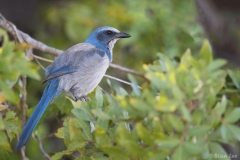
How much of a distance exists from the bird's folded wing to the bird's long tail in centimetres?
9

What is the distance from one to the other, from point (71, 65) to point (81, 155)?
1.57 m

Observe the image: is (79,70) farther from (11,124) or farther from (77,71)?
(11,124)

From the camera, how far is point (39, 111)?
401cm

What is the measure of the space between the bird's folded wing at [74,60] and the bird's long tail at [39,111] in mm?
95

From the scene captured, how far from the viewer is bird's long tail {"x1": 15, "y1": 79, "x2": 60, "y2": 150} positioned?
3723 mm

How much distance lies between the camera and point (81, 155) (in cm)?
324

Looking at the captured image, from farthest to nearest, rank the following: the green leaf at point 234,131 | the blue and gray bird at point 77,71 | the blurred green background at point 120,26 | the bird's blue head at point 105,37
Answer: the blurred green background at point 120,26, the bird's blue head at point 105,37, the blue and gray bird at point 77,71, the green leaf at point 234,131

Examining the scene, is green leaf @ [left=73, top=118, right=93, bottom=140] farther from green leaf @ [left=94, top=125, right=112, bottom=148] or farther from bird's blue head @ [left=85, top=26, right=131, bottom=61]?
bird's blue head @ [left=85, top=26, right=131, bottom=61]

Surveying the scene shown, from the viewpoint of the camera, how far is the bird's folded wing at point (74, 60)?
451 centimetres

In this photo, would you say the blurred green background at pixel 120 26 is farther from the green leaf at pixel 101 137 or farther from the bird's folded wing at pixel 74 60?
the green leaf at pixel 101 137

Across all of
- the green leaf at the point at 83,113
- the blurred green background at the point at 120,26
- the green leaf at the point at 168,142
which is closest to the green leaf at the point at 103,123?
the green leaf at the point at 83,113

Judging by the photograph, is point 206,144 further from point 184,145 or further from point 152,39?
point 152,39

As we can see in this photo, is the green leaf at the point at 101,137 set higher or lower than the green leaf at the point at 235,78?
lower

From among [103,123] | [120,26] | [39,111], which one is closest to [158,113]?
[103,123]
